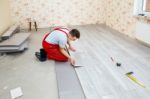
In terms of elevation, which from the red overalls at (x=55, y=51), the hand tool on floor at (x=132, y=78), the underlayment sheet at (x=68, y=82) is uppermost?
the red overalls at (x=55, y=51)

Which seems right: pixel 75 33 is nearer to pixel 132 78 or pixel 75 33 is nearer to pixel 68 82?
pixel 68 82

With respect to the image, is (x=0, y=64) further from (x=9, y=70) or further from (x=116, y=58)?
(x=116, y=58)

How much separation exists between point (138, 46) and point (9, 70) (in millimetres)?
2553

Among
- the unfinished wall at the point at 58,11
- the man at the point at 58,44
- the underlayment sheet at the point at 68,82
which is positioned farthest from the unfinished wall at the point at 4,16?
the underlayment sheet at the point at 68,82

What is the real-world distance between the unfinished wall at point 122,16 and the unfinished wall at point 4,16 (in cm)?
299

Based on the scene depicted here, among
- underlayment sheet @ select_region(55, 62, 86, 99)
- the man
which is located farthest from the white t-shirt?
underlayment sheet @ select_region(55, 62, 86, 99)

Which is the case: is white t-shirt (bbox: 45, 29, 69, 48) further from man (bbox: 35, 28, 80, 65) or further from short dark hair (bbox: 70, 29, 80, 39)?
short dark hair (bbox: 70, 29, 80, 39)

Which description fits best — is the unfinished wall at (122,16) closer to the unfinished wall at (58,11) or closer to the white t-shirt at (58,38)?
the unfinished wall at (58,11)

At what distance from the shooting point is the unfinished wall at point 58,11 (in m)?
5.49

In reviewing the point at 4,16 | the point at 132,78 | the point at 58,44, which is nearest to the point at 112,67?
the point at 132,78

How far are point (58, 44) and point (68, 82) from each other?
830 millimetres

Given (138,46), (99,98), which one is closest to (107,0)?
(138,46)

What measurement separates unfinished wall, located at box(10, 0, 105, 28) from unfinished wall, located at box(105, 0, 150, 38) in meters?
0.48

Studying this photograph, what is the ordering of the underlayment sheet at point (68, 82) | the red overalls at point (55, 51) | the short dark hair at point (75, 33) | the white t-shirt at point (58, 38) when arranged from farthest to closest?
the red overalls at point (55, 51)
the white t-shirt at point (58, 38)
the short dark hair at point (75, 33)
the underlayment sheet at point (68, 82)
